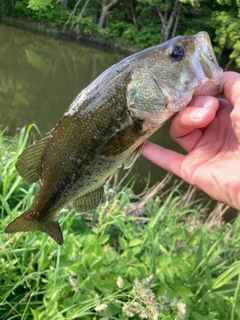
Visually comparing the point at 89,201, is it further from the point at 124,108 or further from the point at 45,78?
the point at 45,78

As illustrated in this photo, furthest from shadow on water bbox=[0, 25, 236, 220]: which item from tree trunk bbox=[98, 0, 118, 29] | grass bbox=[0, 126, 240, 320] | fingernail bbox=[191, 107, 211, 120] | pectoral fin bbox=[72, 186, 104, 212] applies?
fingernail bbox=[191, 107, 211, 120]

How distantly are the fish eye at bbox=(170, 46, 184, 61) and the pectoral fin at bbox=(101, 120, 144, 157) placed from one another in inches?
13.6

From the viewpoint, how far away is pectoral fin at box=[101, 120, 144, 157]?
1.70 metres

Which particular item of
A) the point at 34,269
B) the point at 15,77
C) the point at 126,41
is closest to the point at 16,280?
the point at 34,269

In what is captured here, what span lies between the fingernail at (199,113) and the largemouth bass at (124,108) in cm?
8

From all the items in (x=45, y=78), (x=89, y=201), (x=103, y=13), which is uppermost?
(x=103, y=13)

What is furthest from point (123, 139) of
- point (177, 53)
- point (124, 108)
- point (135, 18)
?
point (135, 18)

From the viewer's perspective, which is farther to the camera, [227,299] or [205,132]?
[227,299]

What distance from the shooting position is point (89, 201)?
1.96m

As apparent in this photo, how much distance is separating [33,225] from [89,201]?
0.33 metres

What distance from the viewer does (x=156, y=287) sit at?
2.51 metres

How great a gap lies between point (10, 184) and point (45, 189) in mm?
1900

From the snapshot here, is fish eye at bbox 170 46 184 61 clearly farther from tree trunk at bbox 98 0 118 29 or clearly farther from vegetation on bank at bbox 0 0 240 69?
tree trunk at bbox 98 0 118 29

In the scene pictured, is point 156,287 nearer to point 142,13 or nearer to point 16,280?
point 16,280
